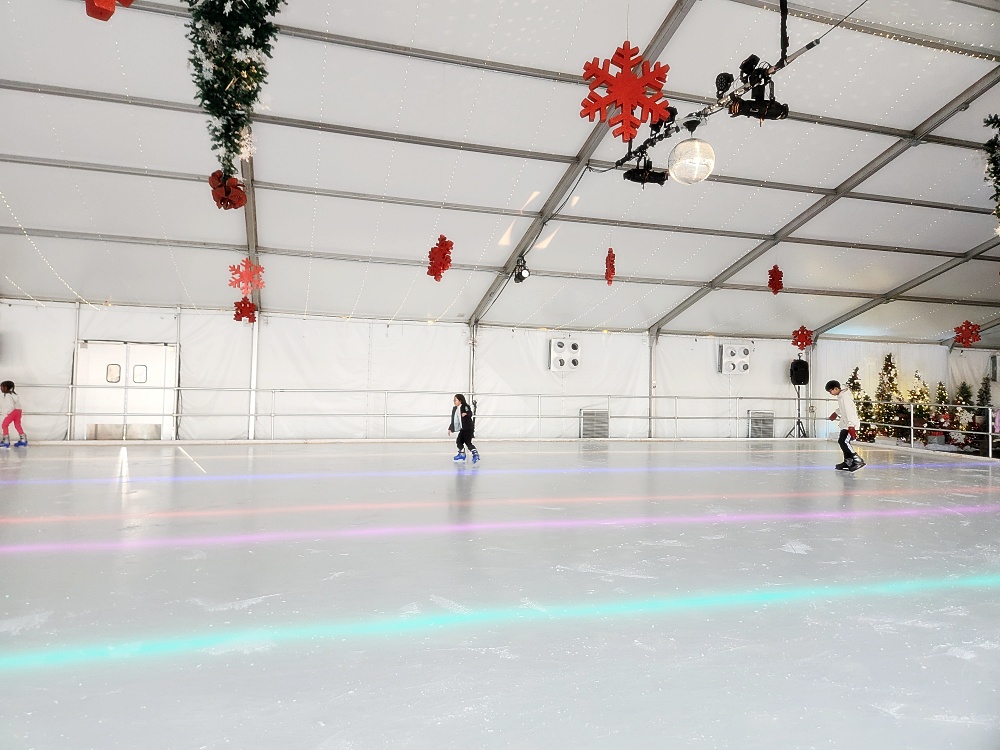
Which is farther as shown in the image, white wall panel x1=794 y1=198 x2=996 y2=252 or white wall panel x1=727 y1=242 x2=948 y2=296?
white wall panel x1=727 y1=242 x2=948 y2=296

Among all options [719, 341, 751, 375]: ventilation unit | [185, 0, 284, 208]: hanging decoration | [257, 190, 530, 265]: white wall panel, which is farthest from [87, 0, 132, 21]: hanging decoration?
[719, 341, 751, 375]: ventilation unit

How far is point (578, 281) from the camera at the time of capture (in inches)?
415

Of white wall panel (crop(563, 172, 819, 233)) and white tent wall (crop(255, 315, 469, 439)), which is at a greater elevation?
white wall panel (crop(563, 172, 819, 233))

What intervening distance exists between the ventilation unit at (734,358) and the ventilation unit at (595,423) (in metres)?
2.99

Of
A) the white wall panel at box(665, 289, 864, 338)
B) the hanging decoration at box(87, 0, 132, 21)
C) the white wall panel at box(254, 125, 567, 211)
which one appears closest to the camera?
the hanging decoration at box(87, 0, 132, 21)

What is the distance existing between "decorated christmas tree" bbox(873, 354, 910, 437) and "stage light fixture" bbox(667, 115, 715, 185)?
10.6 metres

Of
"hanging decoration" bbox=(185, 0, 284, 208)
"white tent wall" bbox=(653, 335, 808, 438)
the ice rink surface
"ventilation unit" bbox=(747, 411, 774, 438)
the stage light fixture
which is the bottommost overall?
the ice rink surface

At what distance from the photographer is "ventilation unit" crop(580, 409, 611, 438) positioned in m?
12.7

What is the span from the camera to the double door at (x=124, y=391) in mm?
10258

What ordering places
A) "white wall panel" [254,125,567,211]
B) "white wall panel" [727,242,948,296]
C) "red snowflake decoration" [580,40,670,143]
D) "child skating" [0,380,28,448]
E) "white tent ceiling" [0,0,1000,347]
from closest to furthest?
"red snowflake decoration" [580,40,670,143] < "white tent ceiling" [0,0,1000,347] < "white wall panel" [254,125,567,211] < "child skating" [0,380,28,448] < "white wall panel" [727,242,948,296]

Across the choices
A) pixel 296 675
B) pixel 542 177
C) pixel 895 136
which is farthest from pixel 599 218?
pixel 296 675

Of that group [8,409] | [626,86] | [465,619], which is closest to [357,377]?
[8,409]

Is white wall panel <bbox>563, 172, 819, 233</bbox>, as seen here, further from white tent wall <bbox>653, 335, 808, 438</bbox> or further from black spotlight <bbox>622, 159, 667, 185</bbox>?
white tent wall <bbox>653, 335, 808, 438</bbox>

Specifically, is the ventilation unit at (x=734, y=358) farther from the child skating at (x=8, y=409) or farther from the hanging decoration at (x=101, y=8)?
the child skating at (x=8, y=409)
